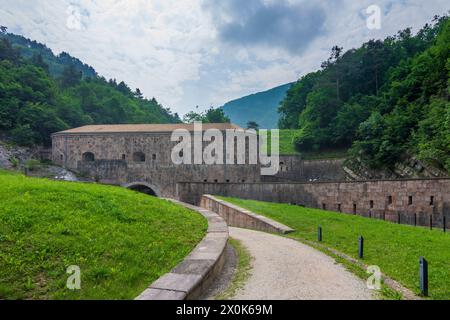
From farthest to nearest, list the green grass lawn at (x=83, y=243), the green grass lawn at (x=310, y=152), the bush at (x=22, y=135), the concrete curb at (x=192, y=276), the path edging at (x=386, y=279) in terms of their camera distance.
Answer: the green grass lawn at (x=310, y=152)
the bush at (x=22, y=135)
the path edging at (x=386, y=279)
the green grass lawn at (x=83, y=243)
the concrete curb at (x=192, y=276)

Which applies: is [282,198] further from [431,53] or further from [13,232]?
[431,53]

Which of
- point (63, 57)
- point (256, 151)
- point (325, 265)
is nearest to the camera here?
point (325, 265)

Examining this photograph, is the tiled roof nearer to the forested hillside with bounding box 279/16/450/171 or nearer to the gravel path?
the forested hillside with bounding box 279/16/450/171

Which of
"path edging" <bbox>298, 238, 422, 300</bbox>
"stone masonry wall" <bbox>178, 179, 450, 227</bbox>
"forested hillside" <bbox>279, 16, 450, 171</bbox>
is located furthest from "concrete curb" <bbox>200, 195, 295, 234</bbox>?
"forested hillside" <bbox>279, 16, 450, 171</bbox>

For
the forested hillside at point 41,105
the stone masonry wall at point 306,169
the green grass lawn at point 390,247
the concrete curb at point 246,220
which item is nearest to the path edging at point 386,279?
the green grass lawn at point 390,247

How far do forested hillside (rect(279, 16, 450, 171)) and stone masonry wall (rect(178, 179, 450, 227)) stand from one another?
15.2 feet

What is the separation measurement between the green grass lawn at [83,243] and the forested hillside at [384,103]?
19.9 meters

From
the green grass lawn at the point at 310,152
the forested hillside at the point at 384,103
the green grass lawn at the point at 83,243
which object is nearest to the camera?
the green grass lawn at the point at 83,243

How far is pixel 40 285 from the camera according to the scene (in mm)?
3736

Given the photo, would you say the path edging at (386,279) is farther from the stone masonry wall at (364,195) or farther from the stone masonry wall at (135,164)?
the stone masonry wall at (135,164)

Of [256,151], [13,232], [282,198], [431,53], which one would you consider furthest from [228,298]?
[431,53]

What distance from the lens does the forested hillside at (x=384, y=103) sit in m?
21.5

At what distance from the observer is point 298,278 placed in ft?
16.4

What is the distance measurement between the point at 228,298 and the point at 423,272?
10.5 ft
